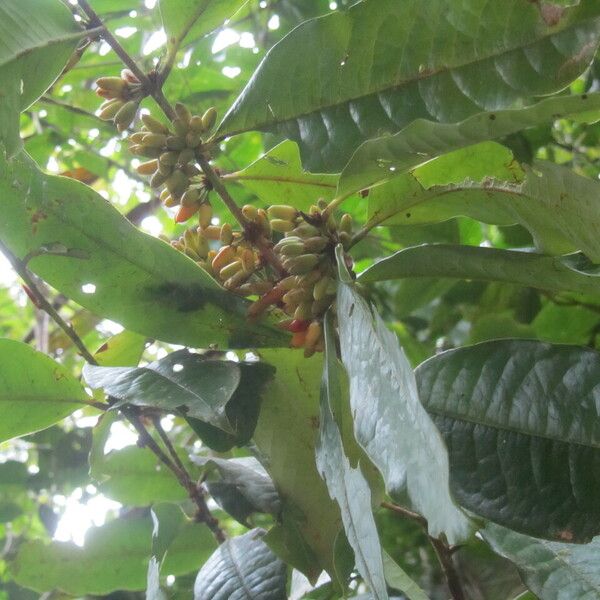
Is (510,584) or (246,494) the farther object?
(510,584)

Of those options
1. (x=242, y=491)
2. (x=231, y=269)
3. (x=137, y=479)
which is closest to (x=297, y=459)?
(x=242, y=491)

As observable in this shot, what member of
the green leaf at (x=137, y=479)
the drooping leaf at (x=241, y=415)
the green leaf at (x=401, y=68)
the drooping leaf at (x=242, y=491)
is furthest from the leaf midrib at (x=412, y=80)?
the green leaf at (x=137, y=479)

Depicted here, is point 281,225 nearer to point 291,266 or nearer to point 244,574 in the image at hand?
point 291,266

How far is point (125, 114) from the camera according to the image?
74cm

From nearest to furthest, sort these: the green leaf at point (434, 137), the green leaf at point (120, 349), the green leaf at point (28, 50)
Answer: the green leaf at point (434, 137) < the green leaf at point (28, 50) < the green leaf at point (120, 349)

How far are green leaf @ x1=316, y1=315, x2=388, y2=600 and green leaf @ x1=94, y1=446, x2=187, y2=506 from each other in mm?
514

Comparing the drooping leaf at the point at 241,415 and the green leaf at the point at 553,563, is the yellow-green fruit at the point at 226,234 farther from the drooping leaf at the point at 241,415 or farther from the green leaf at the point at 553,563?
the green leaf at the point at 553,563

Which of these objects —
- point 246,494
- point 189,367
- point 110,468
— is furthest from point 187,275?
point 110,468

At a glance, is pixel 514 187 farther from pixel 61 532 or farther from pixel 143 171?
pixel 61 532

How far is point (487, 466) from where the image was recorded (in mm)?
649

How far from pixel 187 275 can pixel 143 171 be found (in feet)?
0.38

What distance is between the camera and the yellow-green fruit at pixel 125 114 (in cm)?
74

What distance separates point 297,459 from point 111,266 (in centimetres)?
25

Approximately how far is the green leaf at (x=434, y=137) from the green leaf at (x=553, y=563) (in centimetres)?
32
